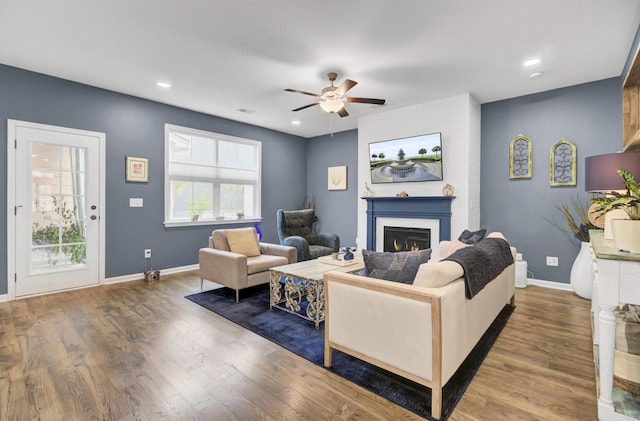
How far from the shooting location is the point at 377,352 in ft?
6.02

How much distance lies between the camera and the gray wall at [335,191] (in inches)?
245

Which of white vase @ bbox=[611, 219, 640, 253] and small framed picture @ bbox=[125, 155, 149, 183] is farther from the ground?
small framed picture @ bbox=[125, 155, 149, 183]

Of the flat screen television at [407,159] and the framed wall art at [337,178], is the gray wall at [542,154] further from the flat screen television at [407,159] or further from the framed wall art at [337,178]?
the framed wall art at [337,178]

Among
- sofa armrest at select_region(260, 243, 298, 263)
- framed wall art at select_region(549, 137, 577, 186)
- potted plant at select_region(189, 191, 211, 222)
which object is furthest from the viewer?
potted plant at select_region(189, 191, 211, 222)

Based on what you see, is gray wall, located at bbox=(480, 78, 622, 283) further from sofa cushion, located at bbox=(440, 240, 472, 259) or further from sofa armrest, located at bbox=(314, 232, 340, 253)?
sofa armrest, located at bbox=(314, 232, 340, 253)

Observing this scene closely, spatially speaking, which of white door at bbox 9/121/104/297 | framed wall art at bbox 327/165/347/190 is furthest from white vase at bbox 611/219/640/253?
white door at bbox 9/121/104/297

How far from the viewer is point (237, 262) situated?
3.43 metres

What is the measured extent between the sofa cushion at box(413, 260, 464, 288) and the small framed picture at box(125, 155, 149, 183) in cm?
434

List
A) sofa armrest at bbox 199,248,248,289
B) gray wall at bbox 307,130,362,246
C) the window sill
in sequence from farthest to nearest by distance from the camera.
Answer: gray wall at bbox 307,130,362,246 → the window sill → sofa armrest at bbox 199,248,248,289

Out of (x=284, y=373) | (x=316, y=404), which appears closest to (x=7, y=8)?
(x=284, y=373)

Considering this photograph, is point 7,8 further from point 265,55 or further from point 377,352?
point 377,352

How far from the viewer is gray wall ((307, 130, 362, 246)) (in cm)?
623

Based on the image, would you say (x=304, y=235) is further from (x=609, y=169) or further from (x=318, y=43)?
(x=609, y=169)

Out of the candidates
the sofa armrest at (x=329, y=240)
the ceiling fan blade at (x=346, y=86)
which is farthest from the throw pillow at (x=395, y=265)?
the sofa armrest at (x=329, y=240)
